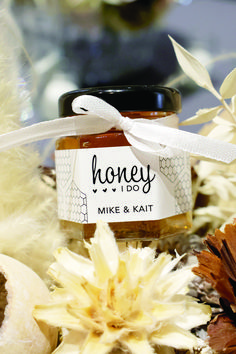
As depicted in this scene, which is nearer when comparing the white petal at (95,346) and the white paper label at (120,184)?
the white petal at (95,346)

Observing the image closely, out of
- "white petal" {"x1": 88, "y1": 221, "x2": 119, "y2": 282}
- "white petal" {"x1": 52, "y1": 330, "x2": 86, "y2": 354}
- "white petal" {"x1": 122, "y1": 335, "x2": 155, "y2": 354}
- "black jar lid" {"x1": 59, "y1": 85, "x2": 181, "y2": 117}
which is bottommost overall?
"white petal" {"x1": 52, "y1": 330, "x2": 86, "y2": 354}

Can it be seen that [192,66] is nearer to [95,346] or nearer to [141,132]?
[141,132]

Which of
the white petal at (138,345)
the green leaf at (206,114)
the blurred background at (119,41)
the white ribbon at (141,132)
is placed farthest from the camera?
the blurred background at (119,41)

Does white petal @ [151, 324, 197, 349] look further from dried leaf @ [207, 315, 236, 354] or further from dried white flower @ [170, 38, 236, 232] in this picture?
dried white flower @ [170, 38, 236, 232]

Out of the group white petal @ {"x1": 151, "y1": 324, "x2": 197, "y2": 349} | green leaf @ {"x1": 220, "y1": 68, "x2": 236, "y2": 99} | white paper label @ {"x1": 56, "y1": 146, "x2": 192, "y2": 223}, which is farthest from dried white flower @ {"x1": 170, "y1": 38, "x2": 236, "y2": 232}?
white petal @ {"x1": 151, "y1": 324, "x2": 197, "y2": 349}

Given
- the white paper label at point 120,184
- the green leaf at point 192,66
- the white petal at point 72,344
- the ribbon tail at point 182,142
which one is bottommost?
the white petal at point 72,344

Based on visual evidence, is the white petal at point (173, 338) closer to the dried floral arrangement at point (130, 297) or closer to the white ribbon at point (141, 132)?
the dried floral arrangement at point (130, 297)

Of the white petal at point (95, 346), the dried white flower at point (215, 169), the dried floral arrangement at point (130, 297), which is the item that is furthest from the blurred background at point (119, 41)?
the white petal at point (95, 346)

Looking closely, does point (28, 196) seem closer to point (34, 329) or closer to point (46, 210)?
point (46, 210)
